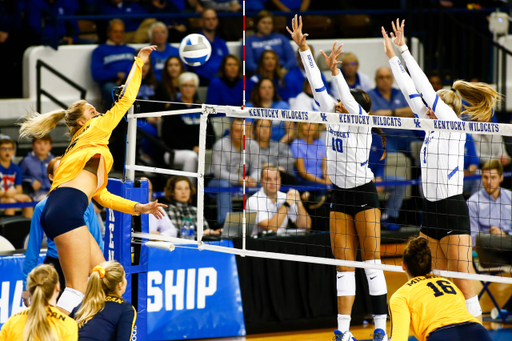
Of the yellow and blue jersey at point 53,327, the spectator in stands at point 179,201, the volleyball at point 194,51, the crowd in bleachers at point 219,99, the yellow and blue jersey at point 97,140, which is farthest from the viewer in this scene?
the crowd in bleachers at point 219,99

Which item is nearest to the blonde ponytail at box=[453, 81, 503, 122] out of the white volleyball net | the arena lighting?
the white volleyball net

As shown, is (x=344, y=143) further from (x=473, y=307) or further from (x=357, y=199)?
(x=473, y=307)

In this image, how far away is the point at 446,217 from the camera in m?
4.71

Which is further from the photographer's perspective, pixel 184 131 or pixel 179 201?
pixel 184 131

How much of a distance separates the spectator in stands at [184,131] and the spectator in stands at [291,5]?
2747 mm

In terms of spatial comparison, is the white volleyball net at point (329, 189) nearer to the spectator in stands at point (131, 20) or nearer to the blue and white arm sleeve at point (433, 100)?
the blue and white arm sleeve at point (433, 100)

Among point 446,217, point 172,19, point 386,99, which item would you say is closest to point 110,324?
point 446,217

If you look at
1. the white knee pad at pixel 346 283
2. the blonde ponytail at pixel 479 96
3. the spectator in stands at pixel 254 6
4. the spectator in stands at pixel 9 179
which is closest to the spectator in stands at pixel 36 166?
the spectator in stands at pixel 9 179

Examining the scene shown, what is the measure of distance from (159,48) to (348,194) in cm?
542

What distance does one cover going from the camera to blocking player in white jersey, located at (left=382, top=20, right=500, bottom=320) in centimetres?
464

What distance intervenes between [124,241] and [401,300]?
7.06 ft

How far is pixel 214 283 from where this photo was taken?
6.48 m

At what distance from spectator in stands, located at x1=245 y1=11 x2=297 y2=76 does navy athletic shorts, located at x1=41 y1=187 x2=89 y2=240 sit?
5.87 m

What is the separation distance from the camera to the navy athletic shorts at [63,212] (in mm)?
4391
